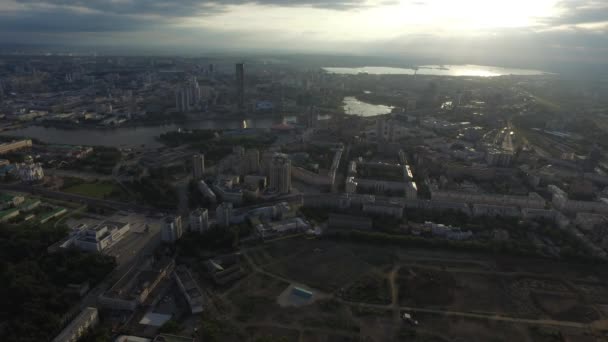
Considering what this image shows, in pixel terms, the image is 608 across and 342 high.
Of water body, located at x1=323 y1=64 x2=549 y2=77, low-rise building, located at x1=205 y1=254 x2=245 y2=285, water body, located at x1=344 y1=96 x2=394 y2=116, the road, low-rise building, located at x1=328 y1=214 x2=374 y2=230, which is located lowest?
low-rise building, located at x1=205 y1=254 x2=245 y2=285

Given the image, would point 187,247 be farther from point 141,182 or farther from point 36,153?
point 36,153

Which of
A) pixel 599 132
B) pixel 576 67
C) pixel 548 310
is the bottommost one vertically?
pixel 548 310

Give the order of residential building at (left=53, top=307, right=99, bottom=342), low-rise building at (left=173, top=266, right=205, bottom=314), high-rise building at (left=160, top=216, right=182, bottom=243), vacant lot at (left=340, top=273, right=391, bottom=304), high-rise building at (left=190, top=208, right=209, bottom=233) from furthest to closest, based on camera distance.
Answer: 1. high-rise building at (left=190, top=208, right=209, bottom=233)
2. high-rise building at (left=160, top=216, right=182, bottom=243)
3. vacant lot at (left=340, top=273, right=391, bottom=304)
4. low-rise building at (left=173, top=266, right=205, bottom=314)
5. residential building at (left=53, top=307, right=99, bottom=342)

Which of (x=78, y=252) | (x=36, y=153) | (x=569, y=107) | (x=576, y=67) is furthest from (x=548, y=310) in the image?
(x=576, y=67)

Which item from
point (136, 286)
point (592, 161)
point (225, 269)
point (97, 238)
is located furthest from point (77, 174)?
point (592, 161)

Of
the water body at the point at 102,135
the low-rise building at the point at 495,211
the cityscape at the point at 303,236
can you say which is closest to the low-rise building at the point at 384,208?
the cityscape at the point at 303,236

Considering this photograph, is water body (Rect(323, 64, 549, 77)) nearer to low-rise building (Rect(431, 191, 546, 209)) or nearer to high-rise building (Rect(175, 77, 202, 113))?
high-rise building (Rect(175, 77, 202, 113))

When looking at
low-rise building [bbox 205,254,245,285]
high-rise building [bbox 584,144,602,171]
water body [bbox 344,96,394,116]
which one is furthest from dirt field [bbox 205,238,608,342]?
water body [bbox 344,96,394,116]
